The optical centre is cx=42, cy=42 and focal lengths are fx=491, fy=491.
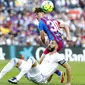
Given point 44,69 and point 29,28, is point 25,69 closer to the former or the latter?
point 44,69

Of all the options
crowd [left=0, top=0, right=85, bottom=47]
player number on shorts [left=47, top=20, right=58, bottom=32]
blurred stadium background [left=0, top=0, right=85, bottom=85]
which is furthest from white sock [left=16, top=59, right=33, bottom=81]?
crowd [left=0, top=0, right=85, bottom=47]

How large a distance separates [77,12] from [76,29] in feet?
6.34

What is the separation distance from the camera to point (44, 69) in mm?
12320

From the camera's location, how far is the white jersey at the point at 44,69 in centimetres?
1214

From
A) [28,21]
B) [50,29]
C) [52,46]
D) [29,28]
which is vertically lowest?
[29,28]

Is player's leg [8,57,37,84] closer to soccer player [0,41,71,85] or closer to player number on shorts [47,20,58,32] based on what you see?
soccer player [0,41,71,85]

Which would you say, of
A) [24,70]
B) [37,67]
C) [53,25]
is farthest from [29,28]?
[24,70]

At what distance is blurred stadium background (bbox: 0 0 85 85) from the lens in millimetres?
24672

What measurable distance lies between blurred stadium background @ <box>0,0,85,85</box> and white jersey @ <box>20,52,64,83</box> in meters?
11.3

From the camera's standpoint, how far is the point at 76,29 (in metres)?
29.0

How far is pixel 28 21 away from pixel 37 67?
1682cm

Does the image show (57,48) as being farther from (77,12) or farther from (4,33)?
(77,12)

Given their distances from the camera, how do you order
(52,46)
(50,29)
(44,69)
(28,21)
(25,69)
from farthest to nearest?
(28,21) < (50,29) < (52,46) < (44,69) < (25,69)

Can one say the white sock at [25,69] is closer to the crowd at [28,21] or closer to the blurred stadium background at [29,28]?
the blurred stadium background at [29,28]
